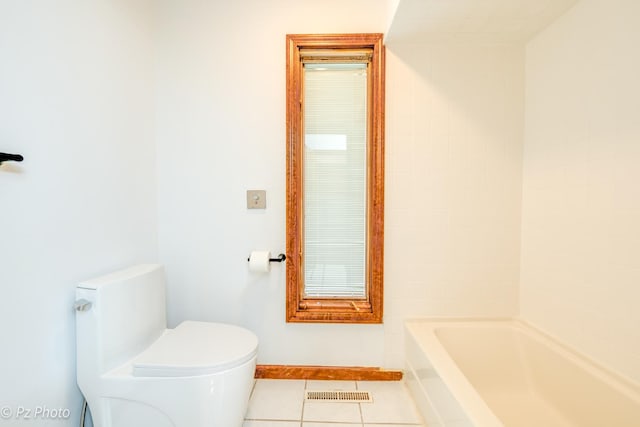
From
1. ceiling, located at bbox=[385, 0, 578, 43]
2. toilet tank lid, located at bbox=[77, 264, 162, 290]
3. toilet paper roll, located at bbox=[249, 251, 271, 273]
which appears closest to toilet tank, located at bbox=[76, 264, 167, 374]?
toilet tank lid, located at bbox=[77, 264, 162, 290]

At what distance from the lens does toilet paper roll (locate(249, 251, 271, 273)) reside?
1538mm

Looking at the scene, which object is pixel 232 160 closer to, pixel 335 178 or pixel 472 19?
pixel 335 178

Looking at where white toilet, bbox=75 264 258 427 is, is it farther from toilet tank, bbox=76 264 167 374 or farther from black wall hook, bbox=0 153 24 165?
black wall hook, bbox=0 153 24 165

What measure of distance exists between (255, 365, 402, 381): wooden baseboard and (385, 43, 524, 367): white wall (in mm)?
88

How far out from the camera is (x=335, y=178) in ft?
5.48

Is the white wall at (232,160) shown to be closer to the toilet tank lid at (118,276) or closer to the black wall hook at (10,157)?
the toilet tank lid at (118,276)

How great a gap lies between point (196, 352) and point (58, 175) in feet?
2.91

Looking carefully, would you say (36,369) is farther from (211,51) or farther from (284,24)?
(284,24)

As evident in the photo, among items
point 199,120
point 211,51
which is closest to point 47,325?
point 199,120

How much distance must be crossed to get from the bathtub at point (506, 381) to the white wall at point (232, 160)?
331 millimetres

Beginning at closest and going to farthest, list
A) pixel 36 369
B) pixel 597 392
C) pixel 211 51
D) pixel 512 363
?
1. pixel 36 369
2. pixel 597 392
3. pixel 512 363
4. pixel 211 51

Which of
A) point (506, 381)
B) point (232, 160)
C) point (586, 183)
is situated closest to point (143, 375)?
point (232, 160)

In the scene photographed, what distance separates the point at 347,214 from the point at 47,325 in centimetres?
141

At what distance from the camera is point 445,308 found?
64.7 inches
